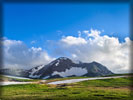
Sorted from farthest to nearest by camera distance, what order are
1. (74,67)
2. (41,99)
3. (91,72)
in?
1. (74,67)
2. (91,72)
3. (41,99)

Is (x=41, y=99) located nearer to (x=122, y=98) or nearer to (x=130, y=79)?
(x=122, y=98)

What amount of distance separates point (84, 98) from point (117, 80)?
836 cm

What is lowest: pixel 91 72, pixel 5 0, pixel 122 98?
pixel 122 98

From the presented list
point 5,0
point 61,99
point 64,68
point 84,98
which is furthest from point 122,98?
point 64,68

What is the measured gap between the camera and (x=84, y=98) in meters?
10.0

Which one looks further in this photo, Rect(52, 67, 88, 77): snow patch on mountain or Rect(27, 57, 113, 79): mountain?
Rect(52, 67, 88, 77): snow patch on mountain

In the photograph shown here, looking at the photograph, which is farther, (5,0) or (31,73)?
(31,73)

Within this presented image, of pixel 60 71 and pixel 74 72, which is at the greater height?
pixel 60 71

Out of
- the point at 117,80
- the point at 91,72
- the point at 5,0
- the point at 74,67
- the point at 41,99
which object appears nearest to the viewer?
the point at 5,0

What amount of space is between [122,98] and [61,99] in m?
2.90

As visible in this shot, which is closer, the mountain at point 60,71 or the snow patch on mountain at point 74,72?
the mountain at point 60,71

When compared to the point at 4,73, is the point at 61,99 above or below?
below

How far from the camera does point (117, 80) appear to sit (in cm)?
1762

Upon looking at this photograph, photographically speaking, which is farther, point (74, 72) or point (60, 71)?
point (74, 72)
